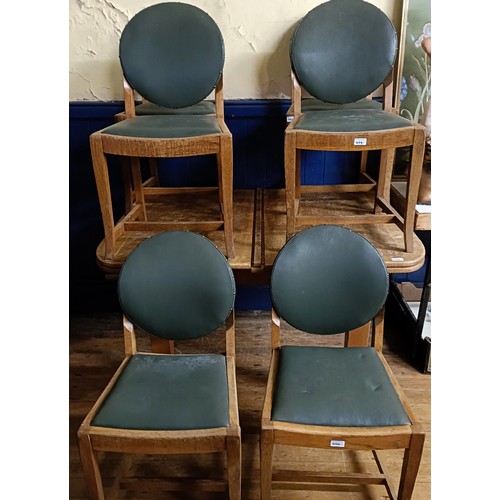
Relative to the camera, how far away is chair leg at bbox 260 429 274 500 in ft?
3.92

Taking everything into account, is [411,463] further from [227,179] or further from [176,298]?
[227,179]

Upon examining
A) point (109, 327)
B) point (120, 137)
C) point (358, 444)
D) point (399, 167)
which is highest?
point (120, 137)

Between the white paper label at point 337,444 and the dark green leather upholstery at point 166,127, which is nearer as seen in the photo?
the white paper label at point 337,444

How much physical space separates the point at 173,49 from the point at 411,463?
1.55 metres

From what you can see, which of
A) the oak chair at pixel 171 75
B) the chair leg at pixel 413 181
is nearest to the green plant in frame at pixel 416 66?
the chair leg at pixel 413 181

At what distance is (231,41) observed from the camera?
80.4 inches

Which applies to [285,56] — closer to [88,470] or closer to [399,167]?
[399,167]

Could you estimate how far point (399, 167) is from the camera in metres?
2.25

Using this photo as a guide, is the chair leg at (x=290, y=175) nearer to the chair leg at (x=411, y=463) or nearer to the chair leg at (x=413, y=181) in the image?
the chair leg at (x=413, y=181)

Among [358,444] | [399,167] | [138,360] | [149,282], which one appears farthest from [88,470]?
[399,167]

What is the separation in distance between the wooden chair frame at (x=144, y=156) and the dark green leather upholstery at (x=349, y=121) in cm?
27

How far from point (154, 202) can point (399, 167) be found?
1116mm

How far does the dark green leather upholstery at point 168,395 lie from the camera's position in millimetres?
1220

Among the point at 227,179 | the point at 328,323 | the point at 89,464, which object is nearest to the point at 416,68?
the point at 227,179
